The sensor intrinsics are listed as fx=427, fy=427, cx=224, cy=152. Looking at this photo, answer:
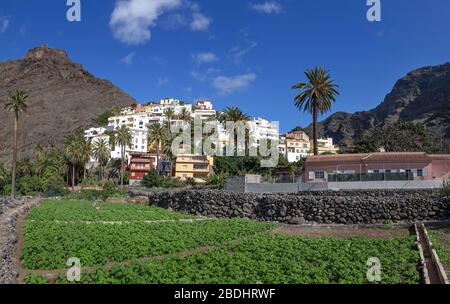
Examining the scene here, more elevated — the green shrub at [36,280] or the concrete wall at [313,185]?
the concrete wall at [313,185]

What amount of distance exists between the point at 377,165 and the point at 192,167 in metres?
57.8

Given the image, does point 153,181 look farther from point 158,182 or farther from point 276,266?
point 276,266

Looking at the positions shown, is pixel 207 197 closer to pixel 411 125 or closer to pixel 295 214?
pixel 295 214

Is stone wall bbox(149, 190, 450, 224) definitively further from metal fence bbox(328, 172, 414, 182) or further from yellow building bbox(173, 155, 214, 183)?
yellow building bbox(173, 155, 214, 183)

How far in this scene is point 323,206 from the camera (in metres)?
29.4

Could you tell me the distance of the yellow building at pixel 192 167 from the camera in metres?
97.6

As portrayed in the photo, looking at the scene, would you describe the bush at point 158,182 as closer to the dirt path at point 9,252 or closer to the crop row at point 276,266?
the dirt path at point 9,252

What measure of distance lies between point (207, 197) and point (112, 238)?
16108 millimetres

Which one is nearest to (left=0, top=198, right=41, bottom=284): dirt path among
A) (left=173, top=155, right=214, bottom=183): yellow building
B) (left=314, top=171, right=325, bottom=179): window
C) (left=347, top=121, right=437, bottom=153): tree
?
(left=314, top=171, right=325, bottom=179): window

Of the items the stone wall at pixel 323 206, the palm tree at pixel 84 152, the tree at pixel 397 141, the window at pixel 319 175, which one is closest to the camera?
the stone wall at pixel 323 206

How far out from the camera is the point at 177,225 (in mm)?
24859

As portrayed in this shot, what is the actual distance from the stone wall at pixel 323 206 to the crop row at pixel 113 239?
179 inches

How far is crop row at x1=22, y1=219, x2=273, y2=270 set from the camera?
1519 centimetres

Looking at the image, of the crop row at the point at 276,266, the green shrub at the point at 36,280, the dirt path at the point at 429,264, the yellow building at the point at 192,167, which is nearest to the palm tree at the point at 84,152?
the yellow building at the point at 192,167
